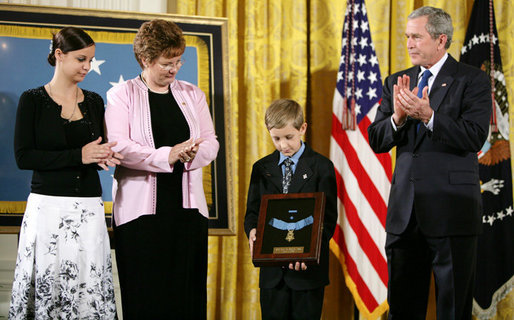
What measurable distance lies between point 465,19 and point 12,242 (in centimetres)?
392

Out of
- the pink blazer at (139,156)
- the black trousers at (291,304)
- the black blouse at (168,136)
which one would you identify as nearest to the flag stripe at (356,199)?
the black trousers at (291,304)

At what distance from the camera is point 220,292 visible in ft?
15.1

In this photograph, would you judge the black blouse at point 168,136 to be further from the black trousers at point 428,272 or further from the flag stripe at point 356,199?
the flag stripe at point 356,199

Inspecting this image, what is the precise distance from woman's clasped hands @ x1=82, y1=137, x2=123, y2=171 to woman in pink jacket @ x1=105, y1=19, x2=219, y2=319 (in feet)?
0.11

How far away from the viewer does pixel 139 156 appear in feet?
9.70

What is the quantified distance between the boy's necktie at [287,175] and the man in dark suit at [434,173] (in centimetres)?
46

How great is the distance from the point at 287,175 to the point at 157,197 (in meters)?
0.70

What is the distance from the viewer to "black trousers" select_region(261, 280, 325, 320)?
2980mm

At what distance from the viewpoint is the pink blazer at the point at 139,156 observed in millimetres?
2973

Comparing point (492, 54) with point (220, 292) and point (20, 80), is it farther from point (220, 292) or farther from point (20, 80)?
point (20, 80)

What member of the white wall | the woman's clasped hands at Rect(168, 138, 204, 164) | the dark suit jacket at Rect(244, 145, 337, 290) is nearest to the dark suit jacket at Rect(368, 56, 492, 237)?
the dark suit jacket at Rect(244, 145, 337, 290)

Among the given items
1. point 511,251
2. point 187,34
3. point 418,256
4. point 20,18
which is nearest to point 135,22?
point 187,34

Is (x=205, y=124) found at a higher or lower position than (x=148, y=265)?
higher

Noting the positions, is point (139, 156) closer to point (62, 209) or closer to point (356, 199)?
point (62, 209)
